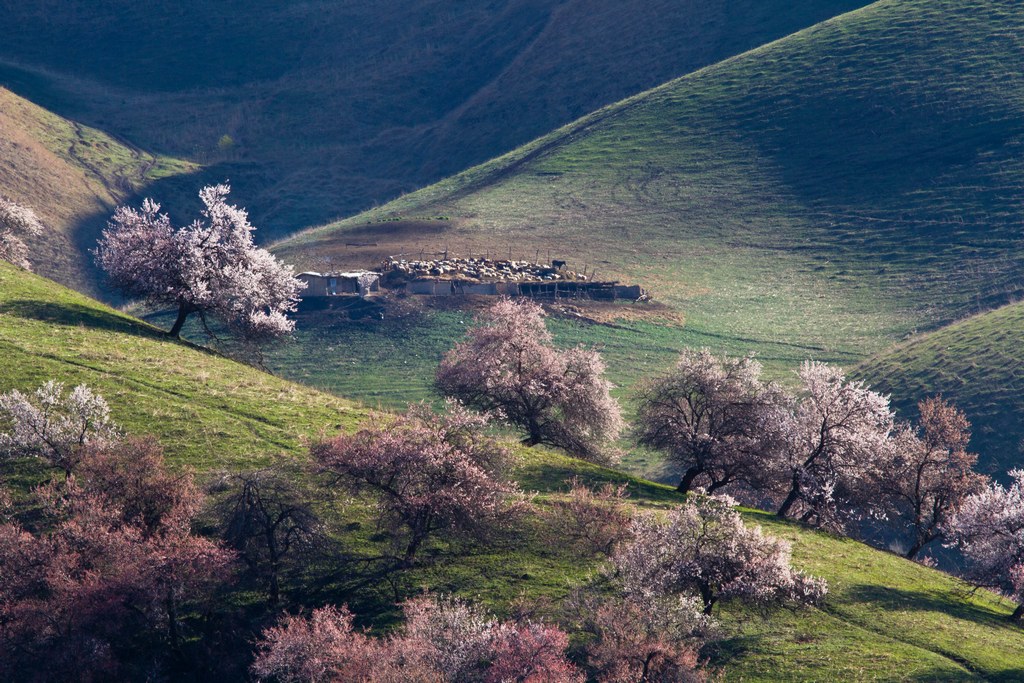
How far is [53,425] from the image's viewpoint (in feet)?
143

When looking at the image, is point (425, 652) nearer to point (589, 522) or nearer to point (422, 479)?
point (422, 479)

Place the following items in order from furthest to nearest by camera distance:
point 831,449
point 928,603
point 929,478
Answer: point 929,478 < point 831,449 < point 928,603

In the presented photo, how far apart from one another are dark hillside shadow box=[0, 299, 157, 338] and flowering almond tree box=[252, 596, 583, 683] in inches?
1196

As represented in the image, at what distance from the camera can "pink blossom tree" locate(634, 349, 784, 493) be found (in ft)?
180

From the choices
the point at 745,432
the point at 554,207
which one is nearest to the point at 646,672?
the point at 745,432

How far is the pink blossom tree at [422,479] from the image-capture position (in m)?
42.2

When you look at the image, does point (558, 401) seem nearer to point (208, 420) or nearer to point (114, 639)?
point (208, 420)

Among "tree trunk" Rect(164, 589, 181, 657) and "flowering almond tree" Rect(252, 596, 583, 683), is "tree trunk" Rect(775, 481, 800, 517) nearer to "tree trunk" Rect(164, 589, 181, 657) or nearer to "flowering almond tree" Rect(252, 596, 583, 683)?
"flowering almond tree" Rect(252, 596, 583, 683)

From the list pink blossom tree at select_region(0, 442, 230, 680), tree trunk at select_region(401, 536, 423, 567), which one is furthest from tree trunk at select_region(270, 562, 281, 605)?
tree trunk at select_region(401, 536, 423, 567)

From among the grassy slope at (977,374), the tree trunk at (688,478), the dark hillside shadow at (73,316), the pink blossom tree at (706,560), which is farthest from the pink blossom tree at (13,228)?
the grassy slope at (977,374)

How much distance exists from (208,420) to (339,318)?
53692 mm

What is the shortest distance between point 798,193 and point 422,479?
→ 118774 mm

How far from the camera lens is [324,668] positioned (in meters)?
34.0

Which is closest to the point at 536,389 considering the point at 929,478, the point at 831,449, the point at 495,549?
the point at 831,449
